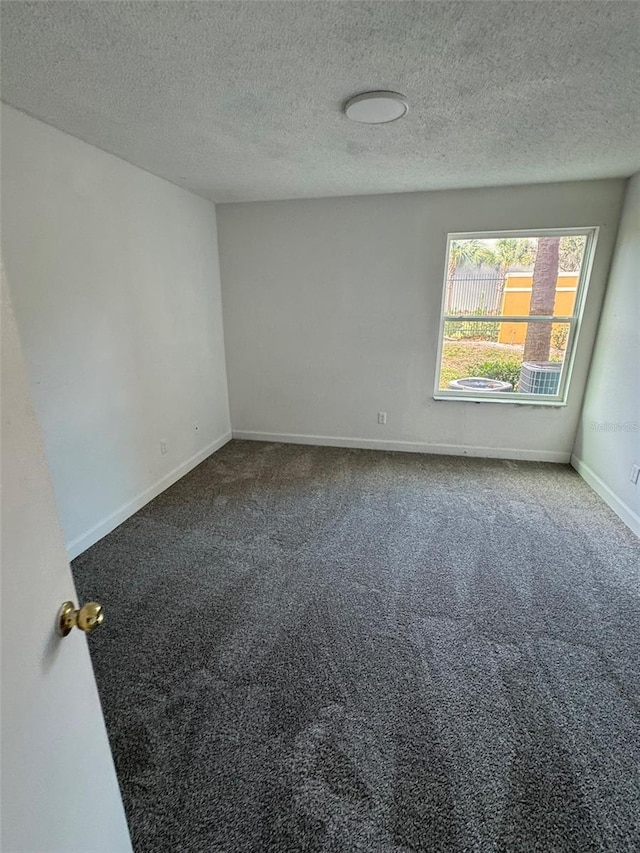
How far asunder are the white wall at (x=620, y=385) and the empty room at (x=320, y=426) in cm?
3

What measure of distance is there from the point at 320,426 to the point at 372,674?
2.77m

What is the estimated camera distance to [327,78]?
164 centimetres

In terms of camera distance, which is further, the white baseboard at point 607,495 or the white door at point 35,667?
the white baseboard at point 607,495

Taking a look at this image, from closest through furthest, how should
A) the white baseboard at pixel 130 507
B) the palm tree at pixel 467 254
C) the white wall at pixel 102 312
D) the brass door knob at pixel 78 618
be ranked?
the brass door knob at pixel 78 618, the white wall at pixel 102 312, the white baseboard at pixel 130 507, the palm tree at pixel 467 254

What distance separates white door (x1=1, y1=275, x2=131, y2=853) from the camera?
59cm

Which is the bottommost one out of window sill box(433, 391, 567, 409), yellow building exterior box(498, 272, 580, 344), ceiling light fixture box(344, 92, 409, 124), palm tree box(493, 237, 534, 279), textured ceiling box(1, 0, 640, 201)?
window sill box(433, 391, 567, 409)

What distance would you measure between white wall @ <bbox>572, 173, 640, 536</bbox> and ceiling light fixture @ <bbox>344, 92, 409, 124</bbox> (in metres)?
2.13

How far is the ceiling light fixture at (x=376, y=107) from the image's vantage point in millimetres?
1766

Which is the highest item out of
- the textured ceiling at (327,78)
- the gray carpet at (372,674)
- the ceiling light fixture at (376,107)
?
the textured ceiling at (327,78)

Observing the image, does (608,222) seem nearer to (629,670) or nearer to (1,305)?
(629,670)

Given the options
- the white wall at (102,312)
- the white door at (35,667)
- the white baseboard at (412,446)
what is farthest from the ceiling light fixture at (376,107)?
the white baseboard at (412,446)

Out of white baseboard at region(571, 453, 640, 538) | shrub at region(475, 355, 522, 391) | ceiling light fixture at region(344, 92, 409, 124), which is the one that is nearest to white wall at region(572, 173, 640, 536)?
white baseboard at region(571, 453, 640, 538)

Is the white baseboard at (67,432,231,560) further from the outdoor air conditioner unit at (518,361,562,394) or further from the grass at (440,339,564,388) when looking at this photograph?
the outdoor air conditioner unit at (518,361,562,394)

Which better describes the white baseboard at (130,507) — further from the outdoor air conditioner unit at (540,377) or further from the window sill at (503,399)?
the outdoor air conditioner unit at (540,377)
